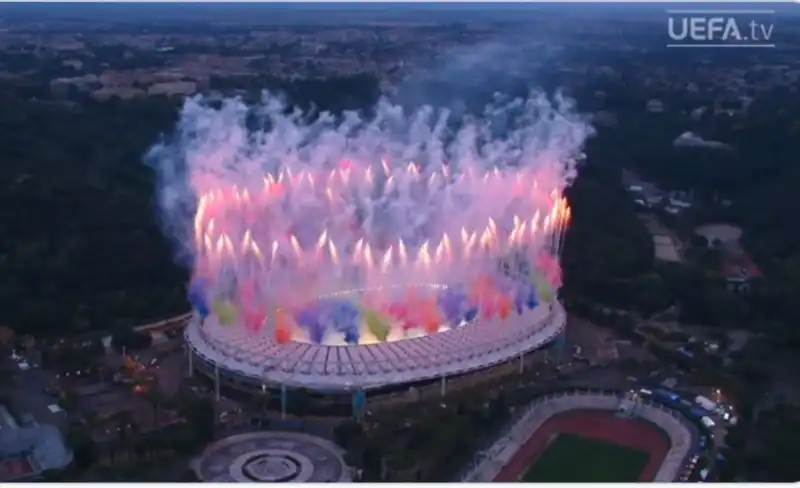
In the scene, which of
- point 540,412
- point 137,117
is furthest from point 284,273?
point 137,117

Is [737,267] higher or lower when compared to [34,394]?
lower

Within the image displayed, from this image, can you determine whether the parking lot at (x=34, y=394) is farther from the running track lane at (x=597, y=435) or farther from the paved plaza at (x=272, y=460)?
the running track lane at (x=597, y=435)

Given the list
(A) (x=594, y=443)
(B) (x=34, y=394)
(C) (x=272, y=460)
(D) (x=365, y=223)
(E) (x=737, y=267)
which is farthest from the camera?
(E) (x=737, y=267)

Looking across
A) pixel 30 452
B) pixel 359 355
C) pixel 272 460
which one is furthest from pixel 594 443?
pixel 30 452

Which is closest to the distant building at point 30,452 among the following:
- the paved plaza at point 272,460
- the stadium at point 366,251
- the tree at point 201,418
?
the tree at point 201,418

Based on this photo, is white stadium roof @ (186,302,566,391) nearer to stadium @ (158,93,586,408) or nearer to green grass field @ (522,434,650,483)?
stadium @ (158,93,586,408)

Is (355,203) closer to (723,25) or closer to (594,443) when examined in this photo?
(594,443)
